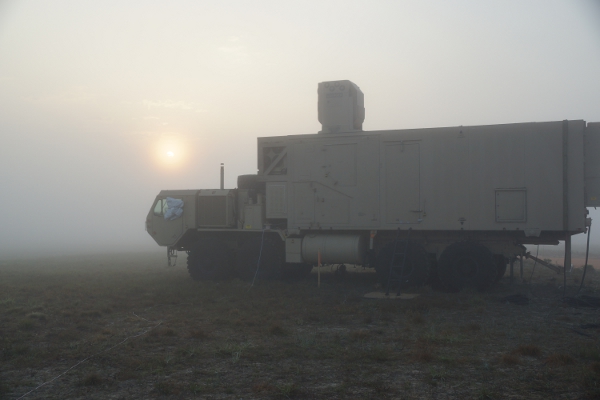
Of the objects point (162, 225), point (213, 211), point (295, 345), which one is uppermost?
point (213, 211)

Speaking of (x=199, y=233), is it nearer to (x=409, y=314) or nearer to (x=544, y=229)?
(x=409, y=314)

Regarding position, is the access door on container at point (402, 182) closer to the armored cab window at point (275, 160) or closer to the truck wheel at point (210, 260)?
the armored cab window at point (275, 160)

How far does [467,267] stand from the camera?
1534 cm

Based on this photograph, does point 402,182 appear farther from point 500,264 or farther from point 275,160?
point 275,160

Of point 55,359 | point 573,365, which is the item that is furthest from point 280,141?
point 573,365

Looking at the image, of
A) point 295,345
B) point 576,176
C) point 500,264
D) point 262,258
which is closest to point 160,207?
point 262,258

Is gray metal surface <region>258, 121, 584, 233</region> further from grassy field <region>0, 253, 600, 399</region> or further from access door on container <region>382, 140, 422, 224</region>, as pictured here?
grassy field <region>0, 253, 600, 399</region>

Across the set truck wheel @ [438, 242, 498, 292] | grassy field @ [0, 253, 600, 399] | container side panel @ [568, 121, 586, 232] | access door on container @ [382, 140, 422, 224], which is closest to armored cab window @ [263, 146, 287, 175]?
access door on container @ [382, 140, 422, 224]

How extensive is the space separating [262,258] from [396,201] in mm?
5133

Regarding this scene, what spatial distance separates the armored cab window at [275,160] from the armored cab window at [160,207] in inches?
174

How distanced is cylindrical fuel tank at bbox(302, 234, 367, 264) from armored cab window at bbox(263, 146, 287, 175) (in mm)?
2469

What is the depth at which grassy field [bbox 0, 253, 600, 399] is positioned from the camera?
22.6ft

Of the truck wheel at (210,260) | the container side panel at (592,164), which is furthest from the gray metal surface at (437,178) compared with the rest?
the truck wheel at (210,260)

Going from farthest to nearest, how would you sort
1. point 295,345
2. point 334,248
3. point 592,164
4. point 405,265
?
point 334,248 → point 405,265 → point 592,164 → point 295,345
